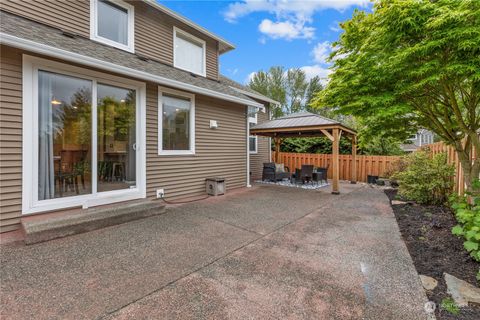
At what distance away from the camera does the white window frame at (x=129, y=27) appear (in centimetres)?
514

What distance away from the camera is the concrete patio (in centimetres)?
205

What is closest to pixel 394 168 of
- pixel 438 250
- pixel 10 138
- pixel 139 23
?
pixel 438 250

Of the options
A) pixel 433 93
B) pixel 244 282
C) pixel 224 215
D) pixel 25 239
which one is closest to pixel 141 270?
pixel 244 282

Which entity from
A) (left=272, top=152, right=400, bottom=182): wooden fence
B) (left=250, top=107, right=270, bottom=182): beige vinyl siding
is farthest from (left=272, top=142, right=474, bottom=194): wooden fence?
(left=250, top=107, right=270, bottom=182): beige vinyl siding

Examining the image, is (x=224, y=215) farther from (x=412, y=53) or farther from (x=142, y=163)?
(x=412, y=53)

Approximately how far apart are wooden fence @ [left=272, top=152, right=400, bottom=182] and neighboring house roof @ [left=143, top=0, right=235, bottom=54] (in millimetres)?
6466

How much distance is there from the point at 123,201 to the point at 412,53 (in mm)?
5757

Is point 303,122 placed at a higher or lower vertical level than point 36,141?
higher

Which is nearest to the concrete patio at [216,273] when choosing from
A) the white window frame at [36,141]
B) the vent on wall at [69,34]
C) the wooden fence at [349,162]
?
the white window frame at [36,141]

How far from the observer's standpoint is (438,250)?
3246 millimetres

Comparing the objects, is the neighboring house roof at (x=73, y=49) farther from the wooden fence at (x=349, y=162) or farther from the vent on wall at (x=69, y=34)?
the wooden fence at (x=349, y=162)

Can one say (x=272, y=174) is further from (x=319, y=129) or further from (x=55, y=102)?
(x=55, y=102)

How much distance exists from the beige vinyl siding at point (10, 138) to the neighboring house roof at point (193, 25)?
142 inches

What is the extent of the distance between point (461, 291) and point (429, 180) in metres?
4.39
